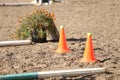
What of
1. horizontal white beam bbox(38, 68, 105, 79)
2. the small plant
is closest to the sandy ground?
horizontal white beam bbox(38, 68, 105, 79)

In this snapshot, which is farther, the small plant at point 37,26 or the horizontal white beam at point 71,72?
the small plant at point 37,26

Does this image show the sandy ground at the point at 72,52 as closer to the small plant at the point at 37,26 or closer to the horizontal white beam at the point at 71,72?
the horizontal white beam at the point at 71,72

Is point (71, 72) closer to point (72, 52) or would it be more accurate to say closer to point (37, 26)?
point (72, 52)

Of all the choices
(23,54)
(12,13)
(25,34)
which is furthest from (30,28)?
(12,13)

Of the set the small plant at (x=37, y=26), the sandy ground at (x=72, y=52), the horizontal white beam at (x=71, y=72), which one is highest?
the small plant at (x=37, y=26)

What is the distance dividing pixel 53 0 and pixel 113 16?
799 cm

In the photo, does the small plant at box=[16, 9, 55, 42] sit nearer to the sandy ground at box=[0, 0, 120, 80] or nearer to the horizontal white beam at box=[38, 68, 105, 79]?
the sandy ground at box=[0, 0, 120, 80]

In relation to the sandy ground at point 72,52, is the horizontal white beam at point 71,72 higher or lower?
lower

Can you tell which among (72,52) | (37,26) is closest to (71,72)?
(72,52)

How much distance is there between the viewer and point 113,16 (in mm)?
15695

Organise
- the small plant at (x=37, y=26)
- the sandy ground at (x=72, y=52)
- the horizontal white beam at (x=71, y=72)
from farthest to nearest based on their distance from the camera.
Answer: the small plant at (x=37, y=26) → the sandy ground at (x=72, y=52) → the horizontal white beam at (x=71, y=72)

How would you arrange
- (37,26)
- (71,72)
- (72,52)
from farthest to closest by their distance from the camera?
(37,26)
(72,52)
(71,72)

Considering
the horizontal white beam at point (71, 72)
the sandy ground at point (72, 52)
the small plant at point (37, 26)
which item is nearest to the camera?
the horizontal white beam at point (71, 72)

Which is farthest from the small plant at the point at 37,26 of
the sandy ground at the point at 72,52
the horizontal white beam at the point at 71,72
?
the horizontal white beam at the point at 71,72
